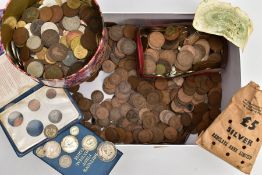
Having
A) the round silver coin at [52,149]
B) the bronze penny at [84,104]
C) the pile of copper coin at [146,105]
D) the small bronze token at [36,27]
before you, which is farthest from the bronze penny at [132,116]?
the small bronze token at [36,27]

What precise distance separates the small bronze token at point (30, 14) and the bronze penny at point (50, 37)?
44mm

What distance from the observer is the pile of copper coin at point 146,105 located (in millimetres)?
1023

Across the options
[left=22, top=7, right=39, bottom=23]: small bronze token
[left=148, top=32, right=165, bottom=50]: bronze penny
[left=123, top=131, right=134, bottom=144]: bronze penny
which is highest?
[left=22, top=7, right=39, bottom=23]: small bronze token

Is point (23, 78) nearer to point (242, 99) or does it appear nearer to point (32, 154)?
point (32, 154)

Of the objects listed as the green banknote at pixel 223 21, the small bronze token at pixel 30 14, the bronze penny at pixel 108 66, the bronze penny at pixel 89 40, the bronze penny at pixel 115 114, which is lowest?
the bronze penny at pixel 115 114

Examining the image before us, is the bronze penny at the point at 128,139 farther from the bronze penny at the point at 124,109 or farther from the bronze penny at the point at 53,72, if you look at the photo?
the bronze penny at the point at 53,72

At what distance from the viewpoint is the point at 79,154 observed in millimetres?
921

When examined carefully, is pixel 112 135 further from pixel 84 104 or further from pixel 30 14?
pixel 30 14

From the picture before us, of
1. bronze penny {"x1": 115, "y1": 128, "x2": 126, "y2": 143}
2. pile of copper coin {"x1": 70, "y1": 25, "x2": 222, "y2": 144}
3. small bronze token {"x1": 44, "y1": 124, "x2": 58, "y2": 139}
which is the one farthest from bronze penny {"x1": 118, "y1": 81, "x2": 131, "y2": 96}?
small bronze token {"x1": 44, "y1": 124, "x2": 58, "y2": 139}

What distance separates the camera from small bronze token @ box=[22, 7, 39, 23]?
92 centimetres

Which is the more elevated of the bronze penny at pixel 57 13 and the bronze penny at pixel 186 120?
the bronze penny at pixel 57 13

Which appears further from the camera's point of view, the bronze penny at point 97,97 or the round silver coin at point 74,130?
the bronze penny at point 97,97

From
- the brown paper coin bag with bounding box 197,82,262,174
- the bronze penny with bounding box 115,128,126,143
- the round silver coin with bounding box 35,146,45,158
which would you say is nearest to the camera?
the brown paper coin bag with bounding box 197,82,262,174

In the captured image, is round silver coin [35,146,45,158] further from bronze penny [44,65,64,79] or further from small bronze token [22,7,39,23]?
small bronze token [22,7,39,23]
